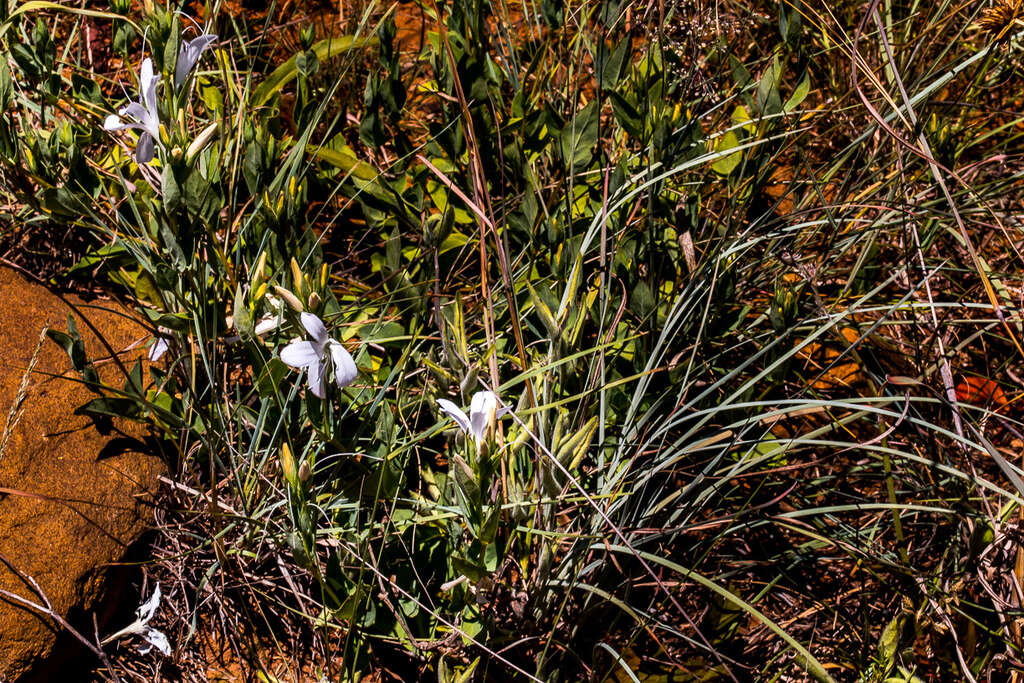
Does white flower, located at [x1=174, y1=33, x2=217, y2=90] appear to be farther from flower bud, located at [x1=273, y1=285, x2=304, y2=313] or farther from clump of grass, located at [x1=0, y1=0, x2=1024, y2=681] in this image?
flower bud, located at [x1=273, y1=285, x2=304, y2=313]

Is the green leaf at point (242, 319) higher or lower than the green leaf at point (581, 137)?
lower

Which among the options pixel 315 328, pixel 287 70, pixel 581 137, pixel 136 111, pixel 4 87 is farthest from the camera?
pixel 287 70

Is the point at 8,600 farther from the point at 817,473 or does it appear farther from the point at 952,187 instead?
the point at 952,187

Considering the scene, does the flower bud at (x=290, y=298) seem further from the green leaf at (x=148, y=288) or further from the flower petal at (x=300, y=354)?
the green leaf at (x=148, y=288)

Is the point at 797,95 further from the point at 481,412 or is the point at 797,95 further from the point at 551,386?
the point at 481,412

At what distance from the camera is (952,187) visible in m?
1.65

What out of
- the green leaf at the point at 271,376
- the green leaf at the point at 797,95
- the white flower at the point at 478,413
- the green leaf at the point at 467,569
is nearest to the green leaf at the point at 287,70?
the green leaf at the point at 271,376

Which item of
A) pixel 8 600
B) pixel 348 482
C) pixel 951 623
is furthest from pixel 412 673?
pixel 951 623

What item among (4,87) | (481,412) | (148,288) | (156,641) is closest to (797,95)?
(481,412)

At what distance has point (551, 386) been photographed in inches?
50.6

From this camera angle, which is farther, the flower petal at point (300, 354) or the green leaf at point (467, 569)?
the green leaf at point (467, 569)

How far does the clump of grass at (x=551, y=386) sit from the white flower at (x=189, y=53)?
0.03m

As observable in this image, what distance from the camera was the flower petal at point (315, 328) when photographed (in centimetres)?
94

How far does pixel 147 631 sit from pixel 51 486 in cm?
28
